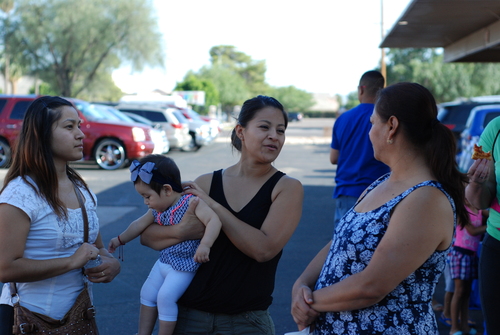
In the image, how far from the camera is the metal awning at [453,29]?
7.74 meters

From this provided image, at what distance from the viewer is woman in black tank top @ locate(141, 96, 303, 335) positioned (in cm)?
252

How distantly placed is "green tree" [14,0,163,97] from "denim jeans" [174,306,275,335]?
39864mm

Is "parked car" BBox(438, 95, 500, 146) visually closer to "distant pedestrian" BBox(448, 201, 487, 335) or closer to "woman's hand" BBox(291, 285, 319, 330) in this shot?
"distant pedestrian" BBox(448, 201, 487, 335)

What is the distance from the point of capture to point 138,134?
16.8 m

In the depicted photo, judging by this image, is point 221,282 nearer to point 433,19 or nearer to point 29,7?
point 433,19

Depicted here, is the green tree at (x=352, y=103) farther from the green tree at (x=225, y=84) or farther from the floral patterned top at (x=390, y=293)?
the floral patterned top at (x=390, y=293)

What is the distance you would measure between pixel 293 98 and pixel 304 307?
148895 mm

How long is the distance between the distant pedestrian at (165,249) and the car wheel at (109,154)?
563 inches

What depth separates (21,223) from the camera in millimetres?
2387

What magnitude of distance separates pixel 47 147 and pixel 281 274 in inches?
173

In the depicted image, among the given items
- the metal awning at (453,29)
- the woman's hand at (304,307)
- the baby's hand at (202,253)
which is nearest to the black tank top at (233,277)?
the baby's hand at (202,253)

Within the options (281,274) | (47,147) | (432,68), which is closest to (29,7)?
(432,68)

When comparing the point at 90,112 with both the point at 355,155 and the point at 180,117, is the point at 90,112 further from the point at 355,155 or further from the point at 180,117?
the point at 355,155

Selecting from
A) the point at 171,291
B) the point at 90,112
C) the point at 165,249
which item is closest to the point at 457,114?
the point at 90,112
